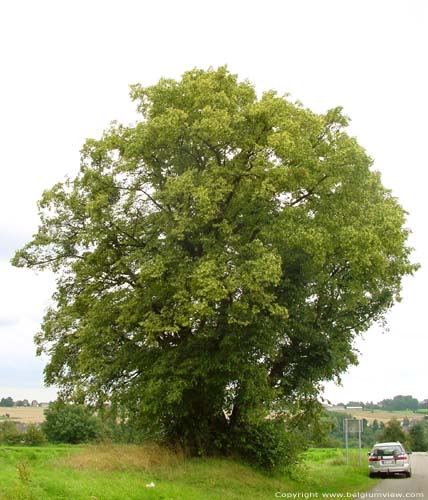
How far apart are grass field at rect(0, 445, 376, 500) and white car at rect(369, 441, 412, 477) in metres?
4.29

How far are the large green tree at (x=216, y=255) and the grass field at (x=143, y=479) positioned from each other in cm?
166

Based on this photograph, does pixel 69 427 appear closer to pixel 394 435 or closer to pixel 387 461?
pixel 394 435

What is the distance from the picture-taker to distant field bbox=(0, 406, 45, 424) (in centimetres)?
7896

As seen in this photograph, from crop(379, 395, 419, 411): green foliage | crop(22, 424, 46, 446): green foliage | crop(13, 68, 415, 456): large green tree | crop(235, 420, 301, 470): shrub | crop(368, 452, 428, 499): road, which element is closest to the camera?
crop(13, 68, 415, 456): large green tree

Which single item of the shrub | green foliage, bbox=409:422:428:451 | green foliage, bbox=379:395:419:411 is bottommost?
green foliage, bbox=409:422:428:451

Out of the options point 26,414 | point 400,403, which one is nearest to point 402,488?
point 26,414

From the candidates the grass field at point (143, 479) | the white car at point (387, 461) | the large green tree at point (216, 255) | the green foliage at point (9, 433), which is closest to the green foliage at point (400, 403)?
the green foliage at point (9, 433)

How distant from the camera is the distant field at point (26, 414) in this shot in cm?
7896

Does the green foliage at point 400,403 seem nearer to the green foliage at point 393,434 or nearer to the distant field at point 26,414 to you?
the green foliage at point 393,434

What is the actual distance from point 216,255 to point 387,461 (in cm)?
1568

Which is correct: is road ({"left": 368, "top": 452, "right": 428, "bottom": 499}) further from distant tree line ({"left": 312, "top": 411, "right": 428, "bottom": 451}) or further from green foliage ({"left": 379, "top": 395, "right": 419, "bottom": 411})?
green foliage ({"left": 379, "top": 395, "right": 419, "bottom": 411})

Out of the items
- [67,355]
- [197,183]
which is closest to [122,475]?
[67,355]

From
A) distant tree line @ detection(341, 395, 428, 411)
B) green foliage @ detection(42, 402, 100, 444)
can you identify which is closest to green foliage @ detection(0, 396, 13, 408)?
green foliage @ detection(42, 402, 100, 444)

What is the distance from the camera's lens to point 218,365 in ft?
64.3
